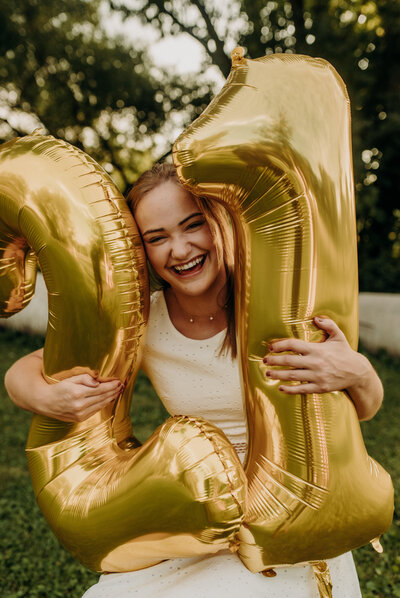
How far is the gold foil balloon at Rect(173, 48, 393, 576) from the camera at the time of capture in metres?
1.11

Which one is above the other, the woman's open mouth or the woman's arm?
the woman's open mouth

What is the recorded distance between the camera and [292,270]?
1.14 m

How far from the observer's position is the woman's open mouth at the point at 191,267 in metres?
1.33

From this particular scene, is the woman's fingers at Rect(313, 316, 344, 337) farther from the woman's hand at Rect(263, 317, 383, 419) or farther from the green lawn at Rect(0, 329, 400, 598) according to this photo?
the green lawn at Rect(0, 329, 400, 598)

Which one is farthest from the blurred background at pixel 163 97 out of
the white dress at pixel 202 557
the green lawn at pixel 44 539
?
the white dress at pixel 202 557

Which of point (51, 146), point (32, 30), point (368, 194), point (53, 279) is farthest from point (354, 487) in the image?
point (32, 30)

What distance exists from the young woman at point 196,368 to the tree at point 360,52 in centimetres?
560

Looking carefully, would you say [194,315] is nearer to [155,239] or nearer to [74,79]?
[155,239]

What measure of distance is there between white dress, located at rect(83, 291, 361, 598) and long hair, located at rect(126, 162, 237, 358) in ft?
0.36

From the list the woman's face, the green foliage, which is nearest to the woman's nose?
the woman's face

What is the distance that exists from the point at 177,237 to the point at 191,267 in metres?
0.09

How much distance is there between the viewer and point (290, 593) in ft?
3.98

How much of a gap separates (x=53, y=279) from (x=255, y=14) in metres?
7.37

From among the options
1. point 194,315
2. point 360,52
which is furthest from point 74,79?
point 194,315
